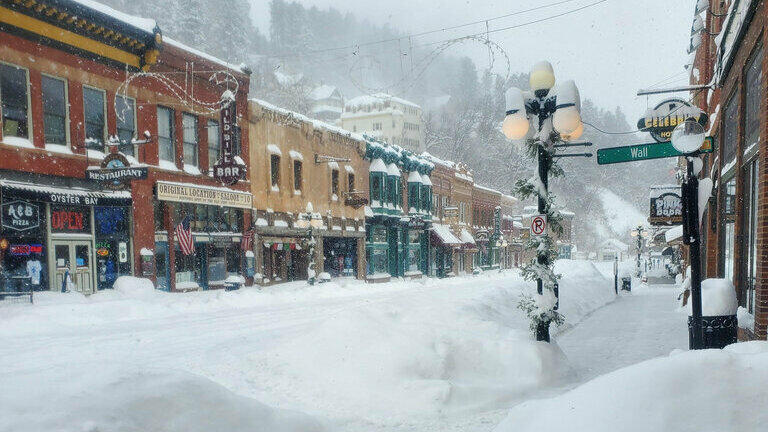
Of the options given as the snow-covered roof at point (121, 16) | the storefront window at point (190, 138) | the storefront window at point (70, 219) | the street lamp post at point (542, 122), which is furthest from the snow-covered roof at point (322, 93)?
the street lamp post at point (542, 122)

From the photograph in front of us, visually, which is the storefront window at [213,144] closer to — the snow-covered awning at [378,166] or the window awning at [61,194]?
the window awning at [61,194]

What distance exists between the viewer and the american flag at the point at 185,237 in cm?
1972

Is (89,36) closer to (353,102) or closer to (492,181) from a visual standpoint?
(492,181)

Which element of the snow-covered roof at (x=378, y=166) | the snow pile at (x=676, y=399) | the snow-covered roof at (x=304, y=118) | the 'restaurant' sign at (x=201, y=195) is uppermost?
the snow-covered roof at (x=304, y=118)

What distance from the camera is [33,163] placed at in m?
15.4

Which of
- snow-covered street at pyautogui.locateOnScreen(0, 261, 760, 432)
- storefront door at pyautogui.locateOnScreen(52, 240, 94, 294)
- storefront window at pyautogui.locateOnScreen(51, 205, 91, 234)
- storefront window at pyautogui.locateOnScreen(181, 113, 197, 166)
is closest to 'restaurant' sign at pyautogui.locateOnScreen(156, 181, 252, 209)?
storefront window at pyautogui.locateOnScreen(181, 113, 197, 166)

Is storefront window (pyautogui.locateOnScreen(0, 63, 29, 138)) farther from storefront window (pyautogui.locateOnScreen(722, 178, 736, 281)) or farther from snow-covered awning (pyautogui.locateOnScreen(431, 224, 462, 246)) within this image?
snow-covered awning (pyautogui.locateOnScreen(431, 224, 462, 246))

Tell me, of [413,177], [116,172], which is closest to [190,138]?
[116,172]

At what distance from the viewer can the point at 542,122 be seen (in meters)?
7.93

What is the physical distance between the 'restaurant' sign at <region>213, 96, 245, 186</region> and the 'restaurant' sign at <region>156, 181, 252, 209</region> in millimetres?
760

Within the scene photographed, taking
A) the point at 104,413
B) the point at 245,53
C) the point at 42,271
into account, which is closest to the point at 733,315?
the point at 104,413

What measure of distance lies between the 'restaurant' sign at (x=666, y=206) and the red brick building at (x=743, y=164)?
1185 mm

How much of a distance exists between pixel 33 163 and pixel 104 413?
1473cm

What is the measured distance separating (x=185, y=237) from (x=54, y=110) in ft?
20.0
